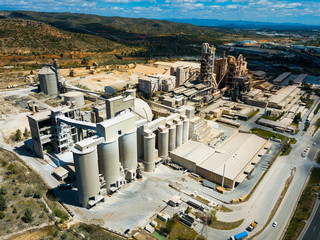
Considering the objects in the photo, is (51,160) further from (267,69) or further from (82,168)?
(267,69)

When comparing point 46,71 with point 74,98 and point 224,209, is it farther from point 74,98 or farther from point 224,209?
point 224,209

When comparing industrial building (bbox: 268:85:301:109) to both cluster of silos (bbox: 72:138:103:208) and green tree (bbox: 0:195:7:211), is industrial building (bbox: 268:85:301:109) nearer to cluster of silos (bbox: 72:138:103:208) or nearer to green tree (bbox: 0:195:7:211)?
cluster of silos (bbox: 72:138:103:208)

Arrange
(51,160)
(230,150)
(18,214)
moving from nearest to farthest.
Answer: (18,214) < (51,160) < (230,150)

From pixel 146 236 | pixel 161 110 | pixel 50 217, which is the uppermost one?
pixel 161 110

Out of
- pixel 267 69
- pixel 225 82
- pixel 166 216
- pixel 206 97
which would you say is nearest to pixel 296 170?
pixel 166 216

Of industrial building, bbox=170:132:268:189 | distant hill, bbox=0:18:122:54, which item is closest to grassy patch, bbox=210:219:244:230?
industrial building, bbox=170:132:268:189
